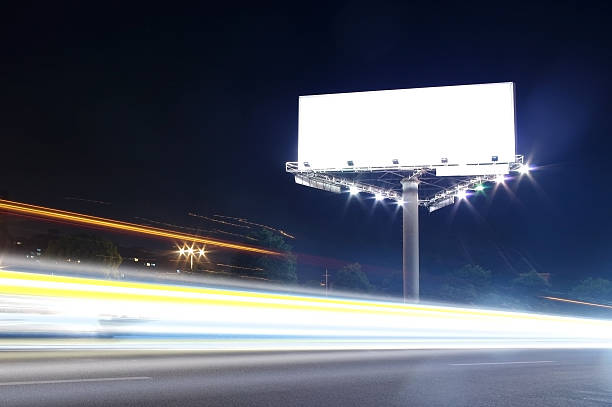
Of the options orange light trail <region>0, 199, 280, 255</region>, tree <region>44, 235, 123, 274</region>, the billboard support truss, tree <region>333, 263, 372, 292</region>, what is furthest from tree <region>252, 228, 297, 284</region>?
orange light trail <region>0, 199, 280, 255</region>

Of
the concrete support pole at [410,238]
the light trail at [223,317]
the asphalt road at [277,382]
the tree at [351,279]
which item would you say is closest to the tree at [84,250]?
the tree at [351,279]

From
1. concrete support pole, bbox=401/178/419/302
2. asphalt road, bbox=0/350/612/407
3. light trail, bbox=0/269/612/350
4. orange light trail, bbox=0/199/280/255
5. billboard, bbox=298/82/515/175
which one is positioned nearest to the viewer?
asphalt road, bbox=0/350/612/407

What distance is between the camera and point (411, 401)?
23.5 ft

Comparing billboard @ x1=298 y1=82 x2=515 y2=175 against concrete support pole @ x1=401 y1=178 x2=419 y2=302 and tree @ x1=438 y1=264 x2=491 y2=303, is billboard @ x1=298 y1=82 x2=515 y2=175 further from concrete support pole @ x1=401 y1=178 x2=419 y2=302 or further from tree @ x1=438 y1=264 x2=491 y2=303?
tree @ x1=438 y1=264 x2=491 y2=303

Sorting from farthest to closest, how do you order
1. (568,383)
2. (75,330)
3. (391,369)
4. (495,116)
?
1. (495,116)
2. (75,330)
3. (391,369)
4. (568,383)

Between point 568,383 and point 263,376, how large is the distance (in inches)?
171

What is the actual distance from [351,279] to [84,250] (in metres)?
25.9

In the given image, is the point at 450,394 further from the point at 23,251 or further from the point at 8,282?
the point at 23,251

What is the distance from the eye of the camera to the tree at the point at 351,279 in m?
46.5

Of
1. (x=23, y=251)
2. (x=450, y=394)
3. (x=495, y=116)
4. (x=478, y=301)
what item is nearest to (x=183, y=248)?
(x=495, y=116)

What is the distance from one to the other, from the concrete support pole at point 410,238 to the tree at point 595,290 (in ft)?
93.8

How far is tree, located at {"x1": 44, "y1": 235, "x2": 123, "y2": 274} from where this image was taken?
57.5 m

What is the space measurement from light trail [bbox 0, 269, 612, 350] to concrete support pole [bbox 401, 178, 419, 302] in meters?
10.6

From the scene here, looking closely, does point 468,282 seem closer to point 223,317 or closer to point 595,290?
point 595,290
